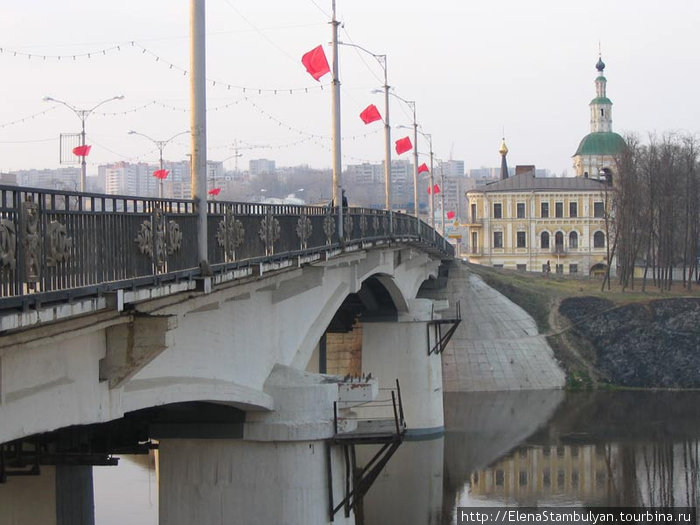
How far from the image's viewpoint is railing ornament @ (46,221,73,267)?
1372 centimetres

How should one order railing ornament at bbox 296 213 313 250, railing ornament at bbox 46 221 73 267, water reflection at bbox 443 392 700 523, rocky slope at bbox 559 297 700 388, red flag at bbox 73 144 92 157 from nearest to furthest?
1. railing ornament at bbox 46 221 73 267
2. railing ornament at bbox 296 213 313 250
3. red flag at bbox 73 144 92 157
4. water reflection at bbox 443 392 700 523
5. rocky slope at bbox 559 297 700 388

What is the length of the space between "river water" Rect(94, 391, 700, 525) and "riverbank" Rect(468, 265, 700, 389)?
21.3 feet

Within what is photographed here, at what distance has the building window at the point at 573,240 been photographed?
107438 millimetres

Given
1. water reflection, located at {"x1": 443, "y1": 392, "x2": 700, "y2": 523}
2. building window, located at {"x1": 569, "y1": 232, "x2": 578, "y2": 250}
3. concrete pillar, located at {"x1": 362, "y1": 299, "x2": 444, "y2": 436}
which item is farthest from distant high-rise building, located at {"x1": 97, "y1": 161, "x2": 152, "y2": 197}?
building window, located at {"x1": 569, "y1": 232, "x2": 578, "y2": 250}

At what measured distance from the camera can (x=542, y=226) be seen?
108 meters

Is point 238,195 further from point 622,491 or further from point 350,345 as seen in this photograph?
point 622,491

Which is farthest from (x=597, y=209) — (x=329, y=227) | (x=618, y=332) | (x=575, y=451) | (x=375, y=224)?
(x=329, y=227)

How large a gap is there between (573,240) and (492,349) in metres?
40.6

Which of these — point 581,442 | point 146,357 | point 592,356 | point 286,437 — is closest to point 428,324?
point 581,442

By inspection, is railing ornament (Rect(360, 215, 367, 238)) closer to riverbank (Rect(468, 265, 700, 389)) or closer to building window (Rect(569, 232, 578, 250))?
riverbank (Rect(468, 265, 700, 389))

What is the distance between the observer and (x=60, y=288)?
45.5 feet

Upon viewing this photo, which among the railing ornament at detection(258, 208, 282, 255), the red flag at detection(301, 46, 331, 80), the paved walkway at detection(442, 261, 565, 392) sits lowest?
the paved walkway at detection(442, 261, 565, 392)

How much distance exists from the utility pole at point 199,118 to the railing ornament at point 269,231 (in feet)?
13.5

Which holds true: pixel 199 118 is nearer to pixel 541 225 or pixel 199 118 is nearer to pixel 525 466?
pixel 525 466
